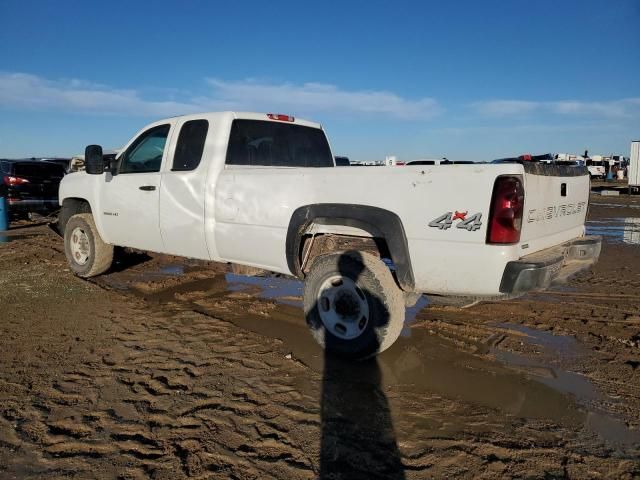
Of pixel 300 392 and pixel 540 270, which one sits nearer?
pixel 540 270

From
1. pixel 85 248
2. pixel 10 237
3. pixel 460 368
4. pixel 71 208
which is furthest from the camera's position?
pixel 10 237

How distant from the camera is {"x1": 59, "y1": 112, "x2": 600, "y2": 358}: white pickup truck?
10.8 ft

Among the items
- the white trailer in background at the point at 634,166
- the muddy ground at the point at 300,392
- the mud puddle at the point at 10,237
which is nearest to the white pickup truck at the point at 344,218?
the muddy ground at the point at 300,392

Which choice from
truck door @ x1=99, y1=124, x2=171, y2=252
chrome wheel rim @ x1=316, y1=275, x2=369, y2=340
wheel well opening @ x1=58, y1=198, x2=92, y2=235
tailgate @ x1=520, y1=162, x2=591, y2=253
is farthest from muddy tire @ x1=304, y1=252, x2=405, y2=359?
wheel well opening @ x1=58, y1=198, x2=92, y2=235

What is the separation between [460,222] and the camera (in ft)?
10.9

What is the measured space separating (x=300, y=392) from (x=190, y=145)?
2969mm

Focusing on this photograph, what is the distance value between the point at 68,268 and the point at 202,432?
5698mm

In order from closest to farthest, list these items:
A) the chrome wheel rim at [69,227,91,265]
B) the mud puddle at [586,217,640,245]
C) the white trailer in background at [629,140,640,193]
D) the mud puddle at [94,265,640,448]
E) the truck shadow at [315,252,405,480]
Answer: the truck shadow at [315,252,405,480]
the mud puddle at [94,265,640,448]
the chrome wheel rim at [69,227,91,265]
the mud puddle at [586,217,640,245]
the white trailer in background at [629,140,640,193]

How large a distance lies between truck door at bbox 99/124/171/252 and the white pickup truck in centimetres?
2

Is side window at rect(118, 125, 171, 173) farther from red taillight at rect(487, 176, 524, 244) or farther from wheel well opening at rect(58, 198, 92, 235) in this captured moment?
red taillight at rect(487, 176, 524, 244)

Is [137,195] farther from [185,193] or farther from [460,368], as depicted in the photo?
[460,368]

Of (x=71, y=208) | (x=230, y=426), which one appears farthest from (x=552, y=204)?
(x=71, y=208)

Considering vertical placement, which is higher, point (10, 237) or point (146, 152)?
point (146, 152)

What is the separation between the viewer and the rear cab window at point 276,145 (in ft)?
16.5
